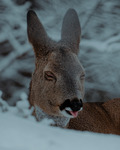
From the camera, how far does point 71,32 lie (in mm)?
3711

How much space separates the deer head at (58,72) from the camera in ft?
9.46

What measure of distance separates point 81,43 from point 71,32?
2.83m

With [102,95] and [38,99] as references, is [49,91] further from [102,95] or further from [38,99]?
[102,95]

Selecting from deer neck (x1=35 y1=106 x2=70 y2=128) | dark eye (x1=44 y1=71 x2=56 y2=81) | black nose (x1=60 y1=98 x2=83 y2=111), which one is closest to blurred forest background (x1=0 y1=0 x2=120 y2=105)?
deer neck (x1=35 y1=106 x2=70 y2=128)

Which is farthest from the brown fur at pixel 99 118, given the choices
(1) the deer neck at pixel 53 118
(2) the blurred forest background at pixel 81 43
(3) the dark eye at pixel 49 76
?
(3) the dark eye at pixel 49 76

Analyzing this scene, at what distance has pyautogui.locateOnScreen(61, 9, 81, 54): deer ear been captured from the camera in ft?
11.8

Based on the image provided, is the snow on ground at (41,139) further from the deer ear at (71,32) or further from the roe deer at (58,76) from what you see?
the deer ear at (71,32)

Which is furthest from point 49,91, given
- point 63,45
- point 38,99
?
point 63,45

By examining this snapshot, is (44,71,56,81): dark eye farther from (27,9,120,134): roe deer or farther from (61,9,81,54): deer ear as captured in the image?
(61,9,81,54): deer ear

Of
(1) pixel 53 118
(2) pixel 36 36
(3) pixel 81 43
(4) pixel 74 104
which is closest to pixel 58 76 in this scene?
(4) pixel 74 104

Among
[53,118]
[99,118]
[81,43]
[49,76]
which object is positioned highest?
[49,76]

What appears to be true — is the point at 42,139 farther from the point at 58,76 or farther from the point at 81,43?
the point at 81,43

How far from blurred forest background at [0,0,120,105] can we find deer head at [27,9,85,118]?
178cm

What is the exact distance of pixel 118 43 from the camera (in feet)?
22.6
